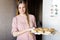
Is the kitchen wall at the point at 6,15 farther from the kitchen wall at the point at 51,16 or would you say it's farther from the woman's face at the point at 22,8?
the kitchen wall at the point at 51,16

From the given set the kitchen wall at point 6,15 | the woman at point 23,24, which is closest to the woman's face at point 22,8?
the woman at point 23,24

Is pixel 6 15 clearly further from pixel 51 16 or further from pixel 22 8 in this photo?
pixel 51 16

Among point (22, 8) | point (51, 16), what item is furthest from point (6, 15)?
point (51, 16)

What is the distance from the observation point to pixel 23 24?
1611mm

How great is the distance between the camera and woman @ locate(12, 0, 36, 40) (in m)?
1.59

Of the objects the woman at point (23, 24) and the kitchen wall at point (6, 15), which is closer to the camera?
the woman at point (23, 24)

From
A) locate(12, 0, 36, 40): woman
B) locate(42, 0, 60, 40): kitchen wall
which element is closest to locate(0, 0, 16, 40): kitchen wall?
locate(12, 0, 36, 40): woman

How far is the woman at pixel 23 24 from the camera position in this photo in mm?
1593

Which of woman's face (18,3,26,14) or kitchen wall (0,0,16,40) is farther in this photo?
kitchen wall (0,0,16,40)

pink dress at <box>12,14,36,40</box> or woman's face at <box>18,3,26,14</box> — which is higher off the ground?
woman's face at <box>18,3,26,14</box>

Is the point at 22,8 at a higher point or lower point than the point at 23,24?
higher

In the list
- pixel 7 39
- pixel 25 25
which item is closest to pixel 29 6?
pixel 25 25

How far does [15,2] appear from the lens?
176 centimetres

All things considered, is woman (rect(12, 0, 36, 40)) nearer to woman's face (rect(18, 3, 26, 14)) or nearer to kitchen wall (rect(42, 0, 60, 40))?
woman's face (rect(18, 3, 26, 14))
